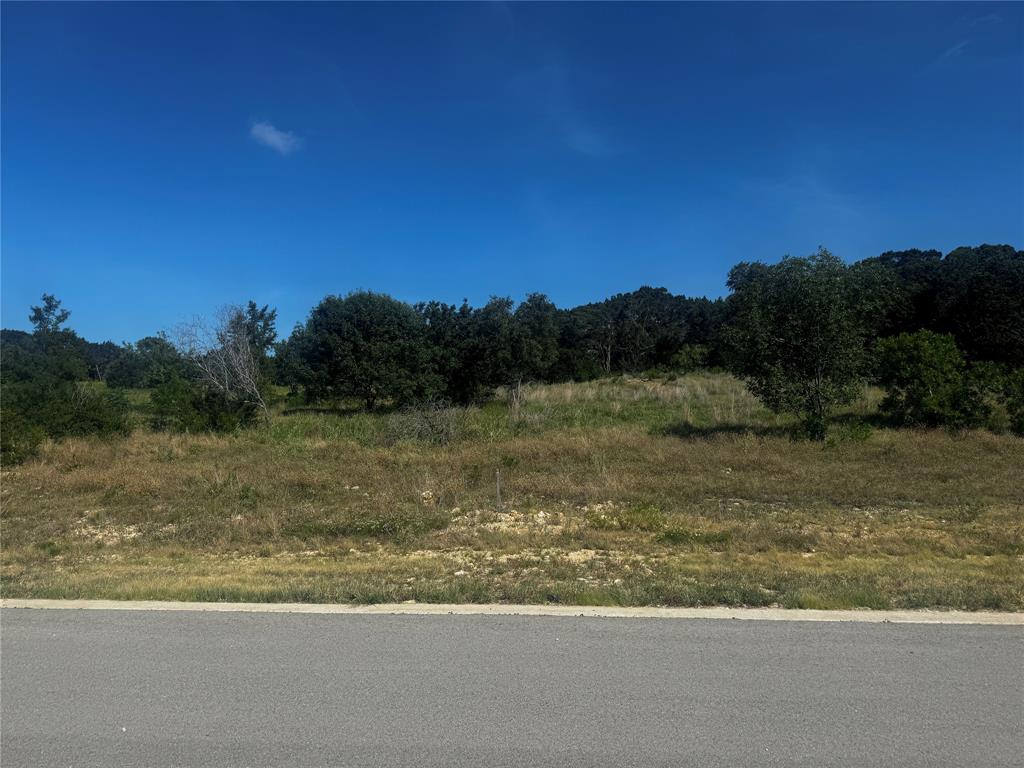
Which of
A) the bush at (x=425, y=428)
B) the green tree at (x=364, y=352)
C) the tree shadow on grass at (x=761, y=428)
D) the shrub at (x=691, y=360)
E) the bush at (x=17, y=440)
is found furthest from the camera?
the shrub at (x=691, y=360)

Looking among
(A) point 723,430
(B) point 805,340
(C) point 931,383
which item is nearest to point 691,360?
(A) point 723,430

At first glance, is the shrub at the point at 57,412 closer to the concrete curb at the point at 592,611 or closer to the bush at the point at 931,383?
the concrete curb at the point at 592,611

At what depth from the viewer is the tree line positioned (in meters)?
20.0

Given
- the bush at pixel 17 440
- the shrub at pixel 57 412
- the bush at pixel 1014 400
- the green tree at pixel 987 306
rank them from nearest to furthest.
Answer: the bush at pixel 1014 400 → the bush at pixel 17 440 → the shrub at pixel 57 412 → the green tree at pixel 987 306

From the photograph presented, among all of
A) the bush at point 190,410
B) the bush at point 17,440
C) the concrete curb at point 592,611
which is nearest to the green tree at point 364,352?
the bush at point 190,410

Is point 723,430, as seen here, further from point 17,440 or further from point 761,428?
point 17,440

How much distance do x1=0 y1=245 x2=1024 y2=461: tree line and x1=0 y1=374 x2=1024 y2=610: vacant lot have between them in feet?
5.41

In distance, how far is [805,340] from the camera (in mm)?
20234

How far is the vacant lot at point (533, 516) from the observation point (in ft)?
23.2

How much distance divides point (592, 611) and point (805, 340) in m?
16.9

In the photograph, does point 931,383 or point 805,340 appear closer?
point 805,340

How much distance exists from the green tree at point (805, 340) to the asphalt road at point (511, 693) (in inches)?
616

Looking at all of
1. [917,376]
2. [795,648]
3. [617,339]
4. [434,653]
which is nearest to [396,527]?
[434,653]

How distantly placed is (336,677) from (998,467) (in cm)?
1709
